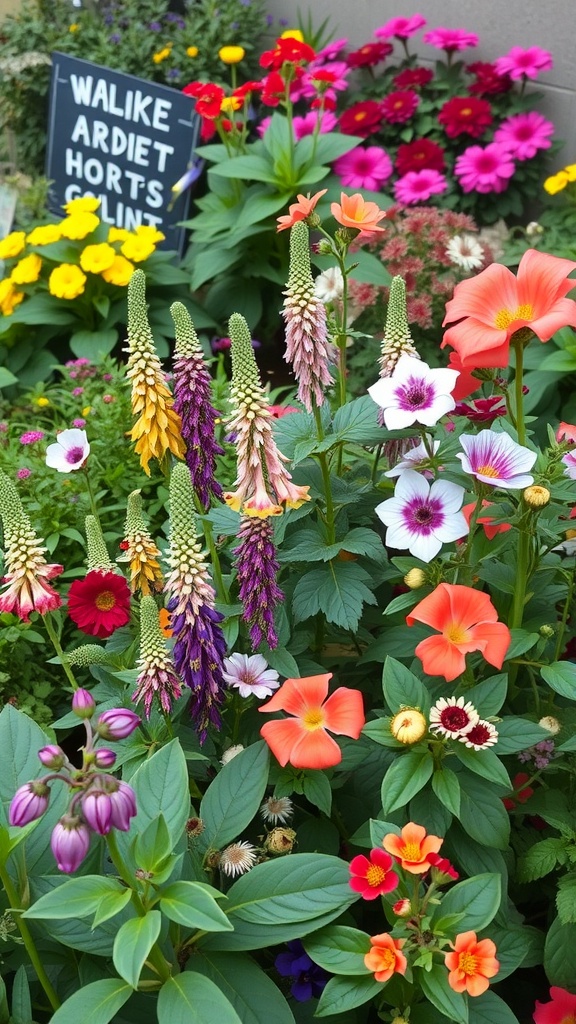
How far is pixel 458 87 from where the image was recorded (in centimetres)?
324

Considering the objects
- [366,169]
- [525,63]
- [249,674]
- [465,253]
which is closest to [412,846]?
[249,674]

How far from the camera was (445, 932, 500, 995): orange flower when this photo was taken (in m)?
0.99

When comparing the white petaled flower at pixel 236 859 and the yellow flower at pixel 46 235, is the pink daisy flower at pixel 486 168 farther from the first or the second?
the white petaled flower at pixel 236 859

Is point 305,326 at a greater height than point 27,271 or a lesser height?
greater

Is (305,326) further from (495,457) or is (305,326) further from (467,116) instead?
(467,116)

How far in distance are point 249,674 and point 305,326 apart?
0.48m

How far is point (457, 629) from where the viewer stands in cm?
119

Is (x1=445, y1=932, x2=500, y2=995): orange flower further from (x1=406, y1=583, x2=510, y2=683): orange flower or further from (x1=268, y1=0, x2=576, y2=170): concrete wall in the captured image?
(x1=268, y1=0, x2=576, y2=170): concrete wall

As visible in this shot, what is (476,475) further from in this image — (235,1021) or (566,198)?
(566,198)

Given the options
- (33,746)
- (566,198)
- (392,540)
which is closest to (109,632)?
(33,746)

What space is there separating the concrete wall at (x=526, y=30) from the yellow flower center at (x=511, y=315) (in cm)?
215

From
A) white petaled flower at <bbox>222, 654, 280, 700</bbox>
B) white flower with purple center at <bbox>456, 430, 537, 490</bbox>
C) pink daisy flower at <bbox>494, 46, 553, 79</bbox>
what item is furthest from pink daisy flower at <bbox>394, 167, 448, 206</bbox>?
white petaled flower at <bbox>222, 654, 280, 700</bbox>

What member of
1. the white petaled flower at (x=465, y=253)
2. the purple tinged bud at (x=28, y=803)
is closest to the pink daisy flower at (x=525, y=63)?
the white petaled flower at (x=465, y=253)

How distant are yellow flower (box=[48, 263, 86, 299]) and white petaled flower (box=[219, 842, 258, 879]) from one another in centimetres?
216
